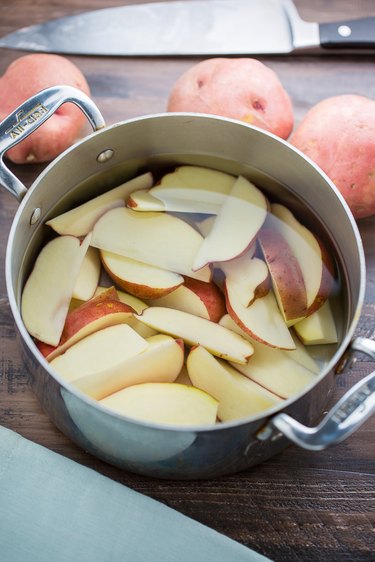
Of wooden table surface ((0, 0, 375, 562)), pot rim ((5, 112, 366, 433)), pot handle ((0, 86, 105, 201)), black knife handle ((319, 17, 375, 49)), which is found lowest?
wooden table surface ((0, 0, 375, 562))

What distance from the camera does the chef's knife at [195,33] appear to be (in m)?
0.95

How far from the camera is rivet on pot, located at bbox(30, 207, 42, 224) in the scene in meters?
0.76

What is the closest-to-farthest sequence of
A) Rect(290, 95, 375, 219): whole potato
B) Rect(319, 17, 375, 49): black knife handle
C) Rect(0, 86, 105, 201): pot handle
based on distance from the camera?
Rect(0, 86, 105, 201): pot handle → Rect(290, 95, 375, 219): whole potato → Rect(319, 17, 375, 49): black knife handle

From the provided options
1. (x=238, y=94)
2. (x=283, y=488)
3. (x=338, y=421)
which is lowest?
(x=283, y=488)

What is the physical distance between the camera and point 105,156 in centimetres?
80

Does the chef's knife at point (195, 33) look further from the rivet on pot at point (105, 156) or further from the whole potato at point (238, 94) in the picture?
the rivet on pot at point (105, 156)

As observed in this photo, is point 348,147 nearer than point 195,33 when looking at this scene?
Yes

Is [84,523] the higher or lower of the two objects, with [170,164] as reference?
lower

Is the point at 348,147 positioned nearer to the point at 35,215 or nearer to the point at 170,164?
the point at 170,164

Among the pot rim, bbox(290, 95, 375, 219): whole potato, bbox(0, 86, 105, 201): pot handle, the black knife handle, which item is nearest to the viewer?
the pot rim

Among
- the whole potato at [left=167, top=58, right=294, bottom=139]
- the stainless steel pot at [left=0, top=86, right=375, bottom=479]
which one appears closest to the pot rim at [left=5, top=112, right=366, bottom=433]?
the stainless steel pot at [left=0, top=86, right=375, bottom=479]

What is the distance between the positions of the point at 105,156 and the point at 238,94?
17cm

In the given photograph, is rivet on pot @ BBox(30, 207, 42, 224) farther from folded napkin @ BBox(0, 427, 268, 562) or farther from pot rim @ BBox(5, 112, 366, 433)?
folded napkin @ BBox(0, 427, 268, 562)

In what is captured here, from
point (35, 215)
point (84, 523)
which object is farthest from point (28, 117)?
point (84, 523)
